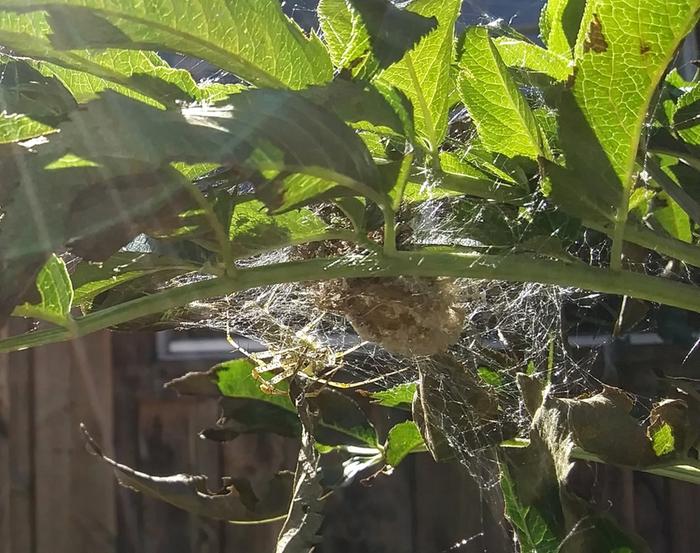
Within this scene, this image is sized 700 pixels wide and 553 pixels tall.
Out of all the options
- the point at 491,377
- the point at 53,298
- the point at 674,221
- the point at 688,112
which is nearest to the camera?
the point at 53,298

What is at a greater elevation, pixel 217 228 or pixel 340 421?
pixel 217 228

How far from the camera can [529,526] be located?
1.86 ft

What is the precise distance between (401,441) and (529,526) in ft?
0.56

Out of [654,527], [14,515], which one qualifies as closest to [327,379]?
[654,527]

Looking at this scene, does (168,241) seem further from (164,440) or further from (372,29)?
(164,440)

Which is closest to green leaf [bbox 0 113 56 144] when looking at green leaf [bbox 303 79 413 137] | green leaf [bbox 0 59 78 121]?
green leaf [bbox 0 59 78 121]

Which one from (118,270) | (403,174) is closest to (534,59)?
(403,174)

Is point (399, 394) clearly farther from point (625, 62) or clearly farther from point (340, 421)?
point (625, 62)

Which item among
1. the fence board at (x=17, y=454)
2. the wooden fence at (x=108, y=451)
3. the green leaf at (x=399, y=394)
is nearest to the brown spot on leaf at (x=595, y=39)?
the green leaf at (x=399, y=394)

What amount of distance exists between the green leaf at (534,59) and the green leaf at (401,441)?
0.34m

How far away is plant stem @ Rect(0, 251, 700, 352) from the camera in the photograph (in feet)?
1.28

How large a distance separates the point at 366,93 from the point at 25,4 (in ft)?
0.44

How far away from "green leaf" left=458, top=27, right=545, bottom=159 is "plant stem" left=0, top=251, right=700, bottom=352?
6 centimetres

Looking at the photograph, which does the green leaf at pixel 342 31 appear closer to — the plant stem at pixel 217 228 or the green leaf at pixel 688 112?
the plant stem at pixel 217 228
